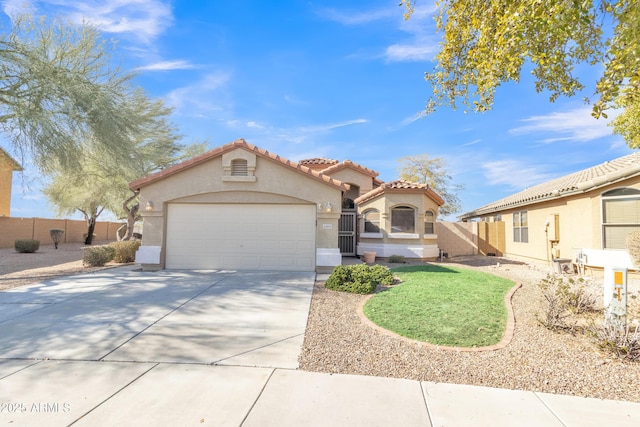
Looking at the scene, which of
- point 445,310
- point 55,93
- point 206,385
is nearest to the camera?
point 206,385

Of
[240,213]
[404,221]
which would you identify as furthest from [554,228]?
[240,213]

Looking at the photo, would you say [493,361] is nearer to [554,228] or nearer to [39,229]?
[554,228]

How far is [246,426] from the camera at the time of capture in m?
2.95

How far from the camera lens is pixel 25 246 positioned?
17.9 m

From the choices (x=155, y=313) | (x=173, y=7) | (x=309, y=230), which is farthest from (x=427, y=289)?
(x=173, y=7)

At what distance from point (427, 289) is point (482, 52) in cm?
529

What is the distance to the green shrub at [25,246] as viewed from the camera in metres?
17.8

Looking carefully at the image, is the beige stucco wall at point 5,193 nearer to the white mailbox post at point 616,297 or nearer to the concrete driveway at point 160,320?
the concrete driveway at point 160,320

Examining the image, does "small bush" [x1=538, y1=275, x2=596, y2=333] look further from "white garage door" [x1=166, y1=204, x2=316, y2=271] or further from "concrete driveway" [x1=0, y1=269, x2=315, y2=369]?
"white garage door" [x1=166, y1=204, x2=316, y2=271]

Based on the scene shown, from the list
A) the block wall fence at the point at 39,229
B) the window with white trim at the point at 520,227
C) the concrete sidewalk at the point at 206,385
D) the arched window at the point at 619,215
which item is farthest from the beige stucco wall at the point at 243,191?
the block wall fence at the point at 39,229

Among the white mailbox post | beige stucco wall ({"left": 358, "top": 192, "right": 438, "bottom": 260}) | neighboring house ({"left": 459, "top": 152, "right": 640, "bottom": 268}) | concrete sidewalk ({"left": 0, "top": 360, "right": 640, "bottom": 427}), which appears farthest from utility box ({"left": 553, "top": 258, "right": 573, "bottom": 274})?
concrete sidewalk ({"left": 0, "top": 360, "right": 640, "bottom": 427})

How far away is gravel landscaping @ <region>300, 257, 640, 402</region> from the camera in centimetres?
382

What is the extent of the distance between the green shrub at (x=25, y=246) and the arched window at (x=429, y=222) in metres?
20.8

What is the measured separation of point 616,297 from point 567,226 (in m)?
10.0
